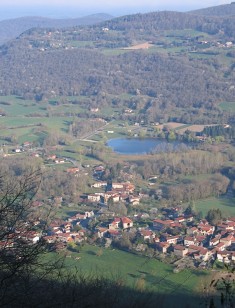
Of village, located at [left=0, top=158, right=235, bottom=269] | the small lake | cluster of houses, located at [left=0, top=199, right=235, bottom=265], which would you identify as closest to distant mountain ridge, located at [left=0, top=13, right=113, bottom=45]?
the small lake

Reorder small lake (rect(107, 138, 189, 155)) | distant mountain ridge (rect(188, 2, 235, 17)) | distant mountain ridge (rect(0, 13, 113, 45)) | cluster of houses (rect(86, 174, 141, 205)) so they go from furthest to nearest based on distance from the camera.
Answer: distant mountain ridge (rect(0, 13, 113, 45)) < distant mountain ridge (rect(188, 2, 235, 17)) < small lake (rect(107, 138, 189, 155)) < cluster of houses (rect(86, 174, 141, 205))

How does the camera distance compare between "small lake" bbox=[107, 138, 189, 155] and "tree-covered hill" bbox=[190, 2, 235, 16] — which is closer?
"small lake" bbox=[107, 138, 189, 155]

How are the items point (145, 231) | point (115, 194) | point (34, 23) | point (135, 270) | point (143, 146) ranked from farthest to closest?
point (34, 23), point (143, 146), point (115, 194), point (145, 231), point (135, 270)

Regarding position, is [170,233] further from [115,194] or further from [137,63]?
[137,63]

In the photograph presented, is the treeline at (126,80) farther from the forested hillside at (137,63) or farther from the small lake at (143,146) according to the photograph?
the small lake at (143,146)

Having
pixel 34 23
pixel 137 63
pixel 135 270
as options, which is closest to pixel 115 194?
pixel 135 270

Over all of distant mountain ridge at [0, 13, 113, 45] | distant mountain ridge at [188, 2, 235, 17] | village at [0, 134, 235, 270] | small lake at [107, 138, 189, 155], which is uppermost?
distant mountain ridge at [188, 2, 235, 17]

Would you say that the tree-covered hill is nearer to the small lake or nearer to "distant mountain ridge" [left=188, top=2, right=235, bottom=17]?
"distant mountain ridge" [left=188, top=2, right=235, bottom=17]
